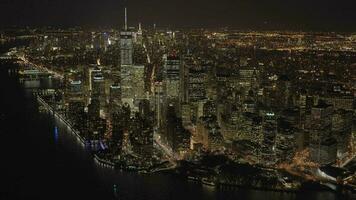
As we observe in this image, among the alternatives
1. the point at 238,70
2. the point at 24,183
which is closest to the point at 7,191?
the point at 24,183

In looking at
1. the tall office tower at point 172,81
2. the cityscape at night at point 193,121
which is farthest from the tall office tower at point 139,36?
the tall office tower at point 172,81

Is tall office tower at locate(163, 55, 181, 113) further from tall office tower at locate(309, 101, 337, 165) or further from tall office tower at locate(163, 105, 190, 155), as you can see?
tall office tower at locate(309, 101, 337, 165)

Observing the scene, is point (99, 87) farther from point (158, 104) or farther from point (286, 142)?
point (286, 142)

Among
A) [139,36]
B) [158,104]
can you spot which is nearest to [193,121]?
[158,104]

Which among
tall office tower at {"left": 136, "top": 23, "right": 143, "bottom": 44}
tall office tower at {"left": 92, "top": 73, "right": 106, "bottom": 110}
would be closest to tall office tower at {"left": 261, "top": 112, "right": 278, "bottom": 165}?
tall office tower at {"left": 92, "top": 73, "right": 106, "bottom": 110}

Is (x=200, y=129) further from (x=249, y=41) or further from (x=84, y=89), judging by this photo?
(x=249, y=41)

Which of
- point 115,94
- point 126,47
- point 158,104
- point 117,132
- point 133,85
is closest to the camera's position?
point 117,132
